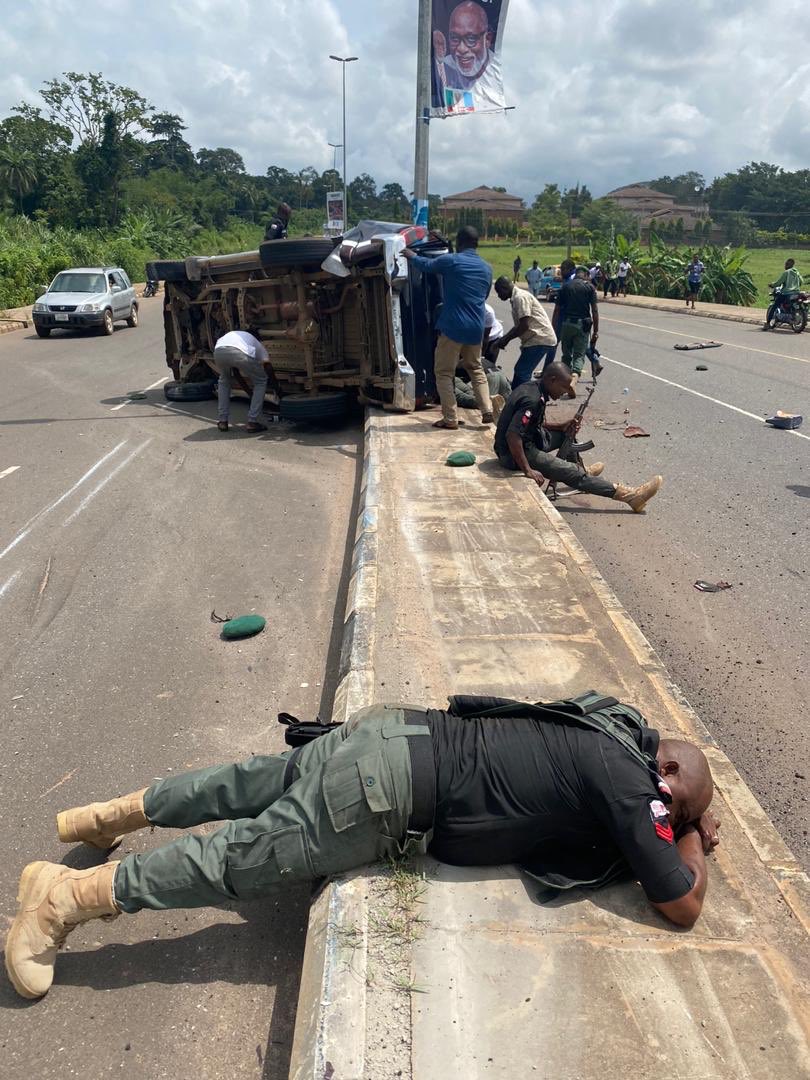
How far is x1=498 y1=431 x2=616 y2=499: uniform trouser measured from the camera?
6.94 metres

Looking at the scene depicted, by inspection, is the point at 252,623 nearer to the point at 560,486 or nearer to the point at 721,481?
the point at 560,486

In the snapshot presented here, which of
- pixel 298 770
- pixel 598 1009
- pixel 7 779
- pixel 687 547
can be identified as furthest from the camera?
pixel 687 547

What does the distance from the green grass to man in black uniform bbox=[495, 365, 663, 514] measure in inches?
1147

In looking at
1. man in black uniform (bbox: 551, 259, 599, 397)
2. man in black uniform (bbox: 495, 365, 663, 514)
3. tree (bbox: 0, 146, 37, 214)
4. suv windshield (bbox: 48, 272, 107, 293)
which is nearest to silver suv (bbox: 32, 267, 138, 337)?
suv windshield (bbox: 48, 272, 107, 293)

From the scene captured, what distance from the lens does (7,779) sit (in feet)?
11.6

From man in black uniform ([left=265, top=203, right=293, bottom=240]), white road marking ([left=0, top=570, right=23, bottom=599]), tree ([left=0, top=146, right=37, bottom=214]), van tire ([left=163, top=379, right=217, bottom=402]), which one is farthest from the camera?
tree ([left=0, top=146, right=37, bottom=214])

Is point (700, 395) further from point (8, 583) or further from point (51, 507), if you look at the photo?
point (8, 583)

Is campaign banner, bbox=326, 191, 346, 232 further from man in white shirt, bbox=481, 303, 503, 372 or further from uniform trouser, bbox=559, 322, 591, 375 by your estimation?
man in white shirt, bbox=481, 303, 503, 372

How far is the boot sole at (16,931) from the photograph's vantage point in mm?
2475

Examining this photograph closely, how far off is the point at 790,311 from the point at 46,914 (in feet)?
71.7

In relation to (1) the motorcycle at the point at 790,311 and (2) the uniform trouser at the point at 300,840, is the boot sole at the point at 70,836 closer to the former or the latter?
(2) the uniform trouser at the point at 300,840

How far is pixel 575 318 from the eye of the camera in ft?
37.5

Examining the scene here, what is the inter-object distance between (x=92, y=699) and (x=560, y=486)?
196 inches

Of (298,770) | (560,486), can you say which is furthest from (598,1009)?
(560,486)
